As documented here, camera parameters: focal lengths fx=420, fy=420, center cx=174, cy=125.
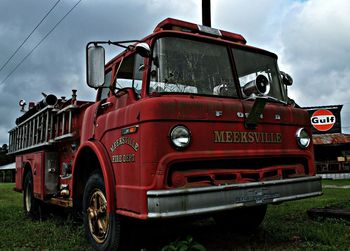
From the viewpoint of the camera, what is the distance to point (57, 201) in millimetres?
6492

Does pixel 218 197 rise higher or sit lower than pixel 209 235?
higher

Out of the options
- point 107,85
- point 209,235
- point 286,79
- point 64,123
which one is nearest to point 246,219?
point 209,235

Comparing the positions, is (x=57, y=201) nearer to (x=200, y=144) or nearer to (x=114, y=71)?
(x=114, y=71)

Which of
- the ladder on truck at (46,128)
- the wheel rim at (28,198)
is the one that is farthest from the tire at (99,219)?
the wheel rim at (28,198)

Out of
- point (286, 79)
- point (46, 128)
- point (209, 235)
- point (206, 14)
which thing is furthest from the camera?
point (206, 14)

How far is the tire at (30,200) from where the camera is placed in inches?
301

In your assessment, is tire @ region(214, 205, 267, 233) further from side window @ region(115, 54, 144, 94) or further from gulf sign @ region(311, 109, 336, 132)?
gulf sign @ region(311, 109, 336, 132)

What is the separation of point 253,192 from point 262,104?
0.90 m

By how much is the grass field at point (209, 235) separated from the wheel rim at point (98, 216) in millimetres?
358

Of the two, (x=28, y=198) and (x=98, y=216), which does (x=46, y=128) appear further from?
(x=98, y=216)

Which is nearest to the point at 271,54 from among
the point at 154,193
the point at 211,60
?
the point at 211,60

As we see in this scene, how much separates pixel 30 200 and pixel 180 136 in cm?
502

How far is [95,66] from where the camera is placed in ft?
13.8

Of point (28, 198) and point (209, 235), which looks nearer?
point (209, 235)
